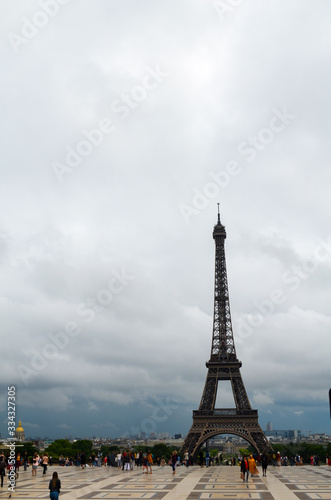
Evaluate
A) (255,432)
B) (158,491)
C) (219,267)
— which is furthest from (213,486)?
(219,267)

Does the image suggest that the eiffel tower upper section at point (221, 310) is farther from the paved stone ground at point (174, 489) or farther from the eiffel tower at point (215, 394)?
the paved stone ground at point (174, 489)

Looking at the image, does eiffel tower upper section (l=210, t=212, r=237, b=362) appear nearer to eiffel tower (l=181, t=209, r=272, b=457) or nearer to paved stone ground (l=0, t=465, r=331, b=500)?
eiffel tower (l=181, t=209, r=272, b=457)

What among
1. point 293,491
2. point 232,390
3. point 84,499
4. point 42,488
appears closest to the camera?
point 84,499

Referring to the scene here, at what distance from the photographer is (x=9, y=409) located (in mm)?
29766

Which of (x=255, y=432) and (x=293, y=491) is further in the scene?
(x=255, y=432)

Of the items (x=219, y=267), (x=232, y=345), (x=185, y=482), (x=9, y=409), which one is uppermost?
(x=219, y=267)

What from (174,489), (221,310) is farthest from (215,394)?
(174,489)

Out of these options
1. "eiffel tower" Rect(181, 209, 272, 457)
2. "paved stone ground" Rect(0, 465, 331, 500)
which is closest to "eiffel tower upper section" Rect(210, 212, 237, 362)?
"eiffel tower" Rect(181, 209, 272, 457)

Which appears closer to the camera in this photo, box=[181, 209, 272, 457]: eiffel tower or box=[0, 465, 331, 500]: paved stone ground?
box=[0, 465, 331, 500]: paved stone ground

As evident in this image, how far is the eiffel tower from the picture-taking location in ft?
307

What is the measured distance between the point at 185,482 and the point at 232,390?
69.9 metres

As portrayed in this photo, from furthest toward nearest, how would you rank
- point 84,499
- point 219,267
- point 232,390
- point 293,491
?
point 219,267, point 232,390, point 293,491, point 84,499

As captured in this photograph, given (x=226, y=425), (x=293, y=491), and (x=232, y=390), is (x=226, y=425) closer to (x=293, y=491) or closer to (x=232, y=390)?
(x=232, y=390)

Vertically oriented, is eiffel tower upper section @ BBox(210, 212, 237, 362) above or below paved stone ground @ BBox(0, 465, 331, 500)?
above
